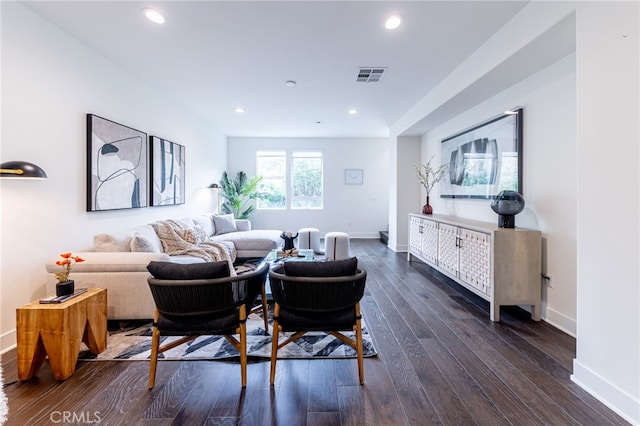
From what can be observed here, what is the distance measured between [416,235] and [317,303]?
3.68 metres

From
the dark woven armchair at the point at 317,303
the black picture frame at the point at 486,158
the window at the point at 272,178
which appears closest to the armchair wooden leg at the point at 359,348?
the dark woven armchair at the point at 317,303

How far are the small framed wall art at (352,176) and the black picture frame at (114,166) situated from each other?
16.8 feet

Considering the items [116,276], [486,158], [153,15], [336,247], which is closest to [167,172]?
[116,276]

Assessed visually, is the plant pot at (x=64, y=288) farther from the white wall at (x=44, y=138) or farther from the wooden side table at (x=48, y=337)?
the white wall at (x=44, y=138)

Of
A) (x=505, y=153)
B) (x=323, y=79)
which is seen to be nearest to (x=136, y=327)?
(x=323, y=79)

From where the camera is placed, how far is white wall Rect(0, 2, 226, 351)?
2303 mm

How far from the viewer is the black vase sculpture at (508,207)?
296 centimetres

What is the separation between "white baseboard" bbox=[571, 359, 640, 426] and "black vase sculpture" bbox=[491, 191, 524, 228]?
147cm

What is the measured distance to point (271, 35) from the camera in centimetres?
276

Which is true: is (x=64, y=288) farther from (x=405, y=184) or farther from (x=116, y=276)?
(x=405, y=184)

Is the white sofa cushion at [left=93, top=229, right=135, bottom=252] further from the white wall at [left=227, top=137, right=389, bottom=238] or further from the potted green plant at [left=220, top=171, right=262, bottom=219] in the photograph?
the white wall at [left=227, top=137, right=389, bottom=238]

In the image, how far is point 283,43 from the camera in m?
2.90

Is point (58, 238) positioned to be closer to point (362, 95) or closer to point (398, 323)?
point (398, 323)

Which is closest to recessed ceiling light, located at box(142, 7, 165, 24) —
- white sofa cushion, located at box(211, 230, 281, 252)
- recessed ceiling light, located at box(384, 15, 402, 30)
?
recessed ceiling light, located at box(384, 15, 402, 30)
